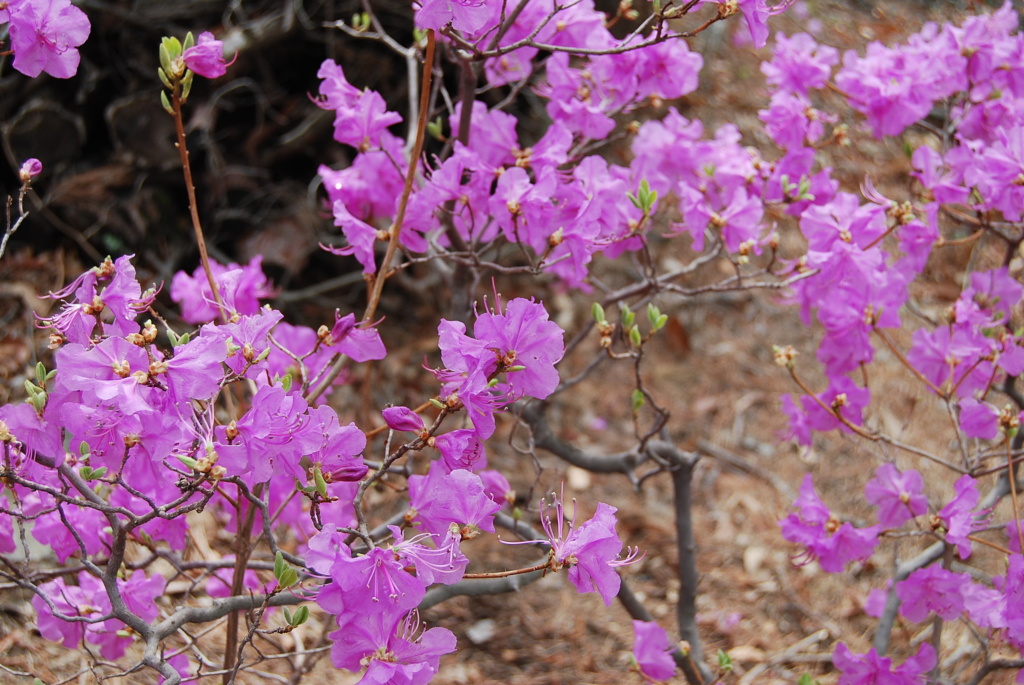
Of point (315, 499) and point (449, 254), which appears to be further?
point (449, 254)

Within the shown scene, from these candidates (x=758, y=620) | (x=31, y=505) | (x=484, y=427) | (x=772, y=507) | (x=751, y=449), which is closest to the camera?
(x=484, y=427)

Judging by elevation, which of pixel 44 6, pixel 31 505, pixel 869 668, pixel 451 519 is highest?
pixel 44 6

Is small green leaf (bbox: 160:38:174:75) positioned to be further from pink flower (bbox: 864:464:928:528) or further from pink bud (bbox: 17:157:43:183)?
pink flower (bbox: 864:464:928:528)

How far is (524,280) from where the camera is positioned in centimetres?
317

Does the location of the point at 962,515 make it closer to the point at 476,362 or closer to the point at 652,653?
the point at 652,653

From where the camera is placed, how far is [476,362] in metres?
1.06

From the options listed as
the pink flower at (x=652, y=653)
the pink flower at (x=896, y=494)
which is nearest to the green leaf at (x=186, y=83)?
→ the pink flower at (x=652, y=653)

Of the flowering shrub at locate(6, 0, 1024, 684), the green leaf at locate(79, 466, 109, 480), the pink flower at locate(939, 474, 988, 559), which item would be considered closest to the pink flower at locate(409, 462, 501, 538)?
the flowering shrub at locate(6, 0, 1024, 684)

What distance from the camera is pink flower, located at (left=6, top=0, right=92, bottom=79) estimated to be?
1.15 m

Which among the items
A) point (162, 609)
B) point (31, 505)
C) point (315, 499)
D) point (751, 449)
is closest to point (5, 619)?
point (162, 609)

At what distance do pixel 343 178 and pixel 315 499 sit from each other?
759mm

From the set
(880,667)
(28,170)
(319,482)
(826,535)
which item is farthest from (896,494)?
(28,170)

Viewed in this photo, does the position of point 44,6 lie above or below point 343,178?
above

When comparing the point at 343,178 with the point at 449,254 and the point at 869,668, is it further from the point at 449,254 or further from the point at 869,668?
the point at 869,668
